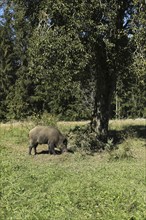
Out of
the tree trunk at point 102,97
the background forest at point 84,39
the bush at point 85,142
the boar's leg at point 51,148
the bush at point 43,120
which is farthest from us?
the bush at point 43,120

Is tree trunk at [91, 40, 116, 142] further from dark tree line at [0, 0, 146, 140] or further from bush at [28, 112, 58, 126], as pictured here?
bush at [28, 112, 58, 126]

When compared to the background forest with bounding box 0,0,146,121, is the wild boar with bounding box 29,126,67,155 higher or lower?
lower

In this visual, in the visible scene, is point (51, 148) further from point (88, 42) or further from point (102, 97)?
point (88, 42)

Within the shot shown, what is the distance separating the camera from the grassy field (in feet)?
25.4

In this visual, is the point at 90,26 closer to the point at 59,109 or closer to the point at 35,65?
the point at 35,65

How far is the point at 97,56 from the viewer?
17438mm

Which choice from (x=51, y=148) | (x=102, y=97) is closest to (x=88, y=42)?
(x=102, y=97)

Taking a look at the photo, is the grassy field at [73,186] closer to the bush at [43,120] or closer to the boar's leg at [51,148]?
the boar's leg at [51,148]

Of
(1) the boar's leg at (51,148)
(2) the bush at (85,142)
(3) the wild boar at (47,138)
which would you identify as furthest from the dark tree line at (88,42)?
(1) the boar's leg at (51,148)

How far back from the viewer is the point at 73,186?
→ 386 inches

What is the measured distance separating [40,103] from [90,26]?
33.4 meters

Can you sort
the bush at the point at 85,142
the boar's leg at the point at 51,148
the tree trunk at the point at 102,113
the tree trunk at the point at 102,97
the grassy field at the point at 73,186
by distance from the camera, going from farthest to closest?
1. the tree trunk at the point at 102,113
2. the tree trunk at the point at 102,97
3. the bush at the point at 85,142
4. the boar's leg at the point at 51,148
5. the grassy field at the point at 73,186

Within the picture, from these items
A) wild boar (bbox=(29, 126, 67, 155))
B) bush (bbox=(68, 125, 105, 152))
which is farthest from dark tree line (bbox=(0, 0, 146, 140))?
wild boar (bbox=(29, 126, 67, 155))

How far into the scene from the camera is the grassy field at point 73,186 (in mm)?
7750
